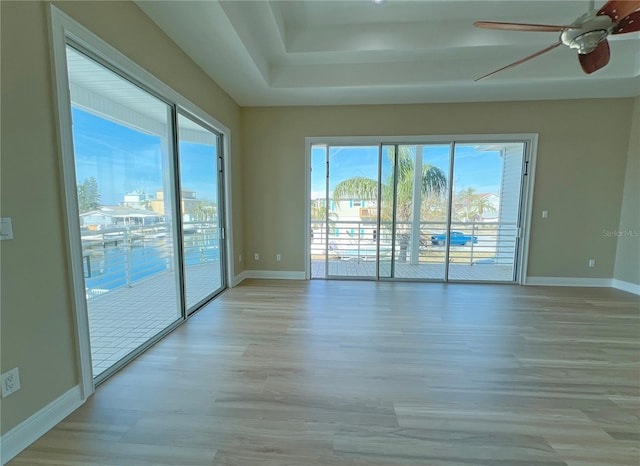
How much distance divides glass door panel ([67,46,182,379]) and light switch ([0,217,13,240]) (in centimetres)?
84

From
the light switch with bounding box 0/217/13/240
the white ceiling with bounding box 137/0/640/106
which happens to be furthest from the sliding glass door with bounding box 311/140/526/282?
the light switch with bounding box 0/217/13/240

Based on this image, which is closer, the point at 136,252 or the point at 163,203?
the point at 163,203

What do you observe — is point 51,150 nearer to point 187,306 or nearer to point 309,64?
point 187,306

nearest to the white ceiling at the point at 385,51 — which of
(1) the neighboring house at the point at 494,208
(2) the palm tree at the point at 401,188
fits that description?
(2) the palm tree at the point at 401,188

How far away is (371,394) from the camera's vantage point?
175 centimetres

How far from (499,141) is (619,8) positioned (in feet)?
8.24

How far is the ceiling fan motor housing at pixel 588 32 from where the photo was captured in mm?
1839

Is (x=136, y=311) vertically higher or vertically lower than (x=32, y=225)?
lower

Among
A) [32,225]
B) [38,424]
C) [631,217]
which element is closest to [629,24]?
[631,217]

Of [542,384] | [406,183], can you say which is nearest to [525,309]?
[542,384]

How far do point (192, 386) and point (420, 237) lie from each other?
13.1 feet

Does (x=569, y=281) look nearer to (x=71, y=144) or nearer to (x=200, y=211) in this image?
(x=200, y=211)

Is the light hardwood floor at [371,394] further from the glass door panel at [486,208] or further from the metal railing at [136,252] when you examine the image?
the glass door panel at [486,208]

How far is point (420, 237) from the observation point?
15.2 feet
